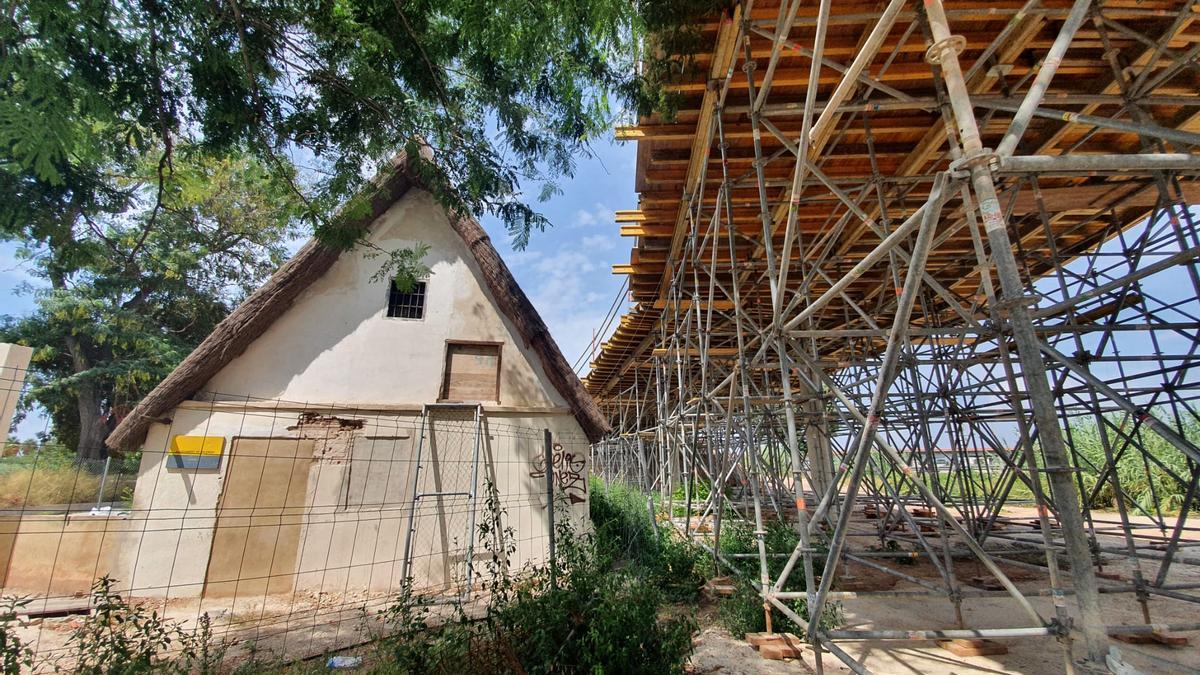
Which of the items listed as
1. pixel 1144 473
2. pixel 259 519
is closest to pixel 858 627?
pixel 259 519

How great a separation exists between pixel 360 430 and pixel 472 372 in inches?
74.8

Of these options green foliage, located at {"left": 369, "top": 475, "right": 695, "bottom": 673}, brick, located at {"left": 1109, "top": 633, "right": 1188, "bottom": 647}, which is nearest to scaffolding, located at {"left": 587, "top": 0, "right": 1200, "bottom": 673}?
brick, located at {"left": 1109, "top": 633, "right": 1188, "bottom": 647}

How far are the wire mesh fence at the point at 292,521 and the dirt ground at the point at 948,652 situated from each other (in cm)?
285

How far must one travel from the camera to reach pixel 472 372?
8.06m

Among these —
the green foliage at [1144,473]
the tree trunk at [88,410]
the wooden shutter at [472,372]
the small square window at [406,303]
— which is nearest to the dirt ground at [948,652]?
the wooden shutter at [472,372]

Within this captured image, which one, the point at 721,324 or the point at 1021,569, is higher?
the point at 721,324

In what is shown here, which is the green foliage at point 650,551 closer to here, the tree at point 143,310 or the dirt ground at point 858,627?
the dirt ground at point 858,627

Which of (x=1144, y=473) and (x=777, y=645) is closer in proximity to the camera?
(x=777, y=645)

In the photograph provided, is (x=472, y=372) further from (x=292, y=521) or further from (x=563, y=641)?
(x=563, y=641)

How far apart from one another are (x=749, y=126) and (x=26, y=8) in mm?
6201

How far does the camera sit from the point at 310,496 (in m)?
6.98

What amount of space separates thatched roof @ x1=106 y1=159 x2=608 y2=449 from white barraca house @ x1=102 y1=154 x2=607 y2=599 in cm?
3

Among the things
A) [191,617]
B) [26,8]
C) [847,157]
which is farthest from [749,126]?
[191,617]

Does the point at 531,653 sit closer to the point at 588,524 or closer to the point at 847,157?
the point at 588,524
